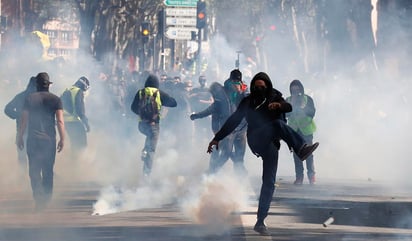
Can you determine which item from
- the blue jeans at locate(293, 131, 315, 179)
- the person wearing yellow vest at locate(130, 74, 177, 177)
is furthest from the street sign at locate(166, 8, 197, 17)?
the person wearing yellow vest at locate(130, 74, 177, 177)

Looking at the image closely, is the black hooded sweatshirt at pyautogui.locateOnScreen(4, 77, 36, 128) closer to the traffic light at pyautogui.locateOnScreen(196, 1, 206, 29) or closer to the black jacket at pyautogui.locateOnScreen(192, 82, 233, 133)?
the black jacket at pyautogui.locateOnScreen(192, 82, 233, 133)

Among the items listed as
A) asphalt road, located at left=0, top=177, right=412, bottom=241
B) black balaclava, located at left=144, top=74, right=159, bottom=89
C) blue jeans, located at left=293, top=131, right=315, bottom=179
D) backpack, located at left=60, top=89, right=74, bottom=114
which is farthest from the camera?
backpack, located at left=60, top=89, right=74, bottom=114

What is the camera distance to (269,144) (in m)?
14.1

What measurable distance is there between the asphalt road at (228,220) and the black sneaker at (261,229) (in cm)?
6

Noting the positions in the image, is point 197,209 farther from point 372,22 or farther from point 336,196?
point 372,22

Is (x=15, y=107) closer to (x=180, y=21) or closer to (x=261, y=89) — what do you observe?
(x=261, y=89)

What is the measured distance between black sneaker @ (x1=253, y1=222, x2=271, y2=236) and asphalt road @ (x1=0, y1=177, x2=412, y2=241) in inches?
2.5

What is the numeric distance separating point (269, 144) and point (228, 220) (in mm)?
1441

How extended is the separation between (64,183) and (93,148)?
645cm

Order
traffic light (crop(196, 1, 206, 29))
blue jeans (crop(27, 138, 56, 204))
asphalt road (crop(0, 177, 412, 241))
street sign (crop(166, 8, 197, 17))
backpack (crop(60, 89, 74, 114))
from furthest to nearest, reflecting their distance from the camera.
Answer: street sign (crop(166, 8, 197, 17)) → traffic light (crop(196, 1, 206, 29)) → backpack (crop(60, 89, 74, 114)) → blue jeans (crop(27, 138, 56, 204)) → asphalt road (crop(0, 177, 412, 241))

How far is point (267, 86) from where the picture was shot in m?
13.9

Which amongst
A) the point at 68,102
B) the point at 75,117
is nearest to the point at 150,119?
the point at 75,117

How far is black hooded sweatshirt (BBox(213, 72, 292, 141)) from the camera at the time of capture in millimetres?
13945

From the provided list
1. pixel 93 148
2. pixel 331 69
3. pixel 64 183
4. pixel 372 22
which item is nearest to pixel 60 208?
pixel 64 183
